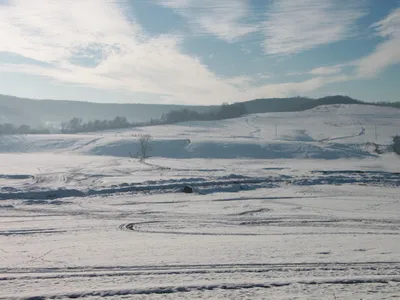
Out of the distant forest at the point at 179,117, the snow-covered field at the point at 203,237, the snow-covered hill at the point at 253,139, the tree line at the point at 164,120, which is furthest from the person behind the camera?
the tree line at the point at 164,120

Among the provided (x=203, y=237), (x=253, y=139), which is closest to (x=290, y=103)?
(x=253, y=139)

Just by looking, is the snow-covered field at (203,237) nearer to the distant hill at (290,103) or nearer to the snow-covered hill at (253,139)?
the snow-covered hill at (253,139)

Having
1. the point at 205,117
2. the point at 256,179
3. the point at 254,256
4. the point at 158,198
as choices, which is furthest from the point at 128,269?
the point at 205,117

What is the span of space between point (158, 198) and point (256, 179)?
13.2 metres

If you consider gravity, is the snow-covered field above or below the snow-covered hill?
below

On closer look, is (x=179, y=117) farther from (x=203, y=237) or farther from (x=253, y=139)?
(x=203, y=237)

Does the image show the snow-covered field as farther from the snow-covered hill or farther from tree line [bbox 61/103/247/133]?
tree line [bbox 61/103/247/133]

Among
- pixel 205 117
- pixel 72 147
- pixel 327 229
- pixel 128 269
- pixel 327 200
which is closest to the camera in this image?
pixel 128 269

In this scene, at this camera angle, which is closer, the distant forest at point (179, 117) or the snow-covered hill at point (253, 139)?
the snow-covered hill at point (253, 139)

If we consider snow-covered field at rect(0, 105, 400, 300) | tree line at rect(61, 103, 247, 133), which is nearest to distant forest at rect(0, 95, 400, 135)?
tree line at rect(61, 103, 247, 133)

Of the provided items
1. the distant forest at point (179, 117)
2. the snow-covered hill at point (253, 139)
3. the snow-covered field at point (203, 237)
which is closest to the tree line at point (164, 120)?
the distant forest at point (179, 117)

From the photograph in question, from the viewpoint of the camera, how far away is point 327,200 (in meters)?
27.0

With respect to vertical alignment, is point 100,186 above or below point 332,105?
below

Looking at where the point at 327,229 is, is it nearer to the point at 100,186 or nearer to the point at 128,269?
the point at 128,269
